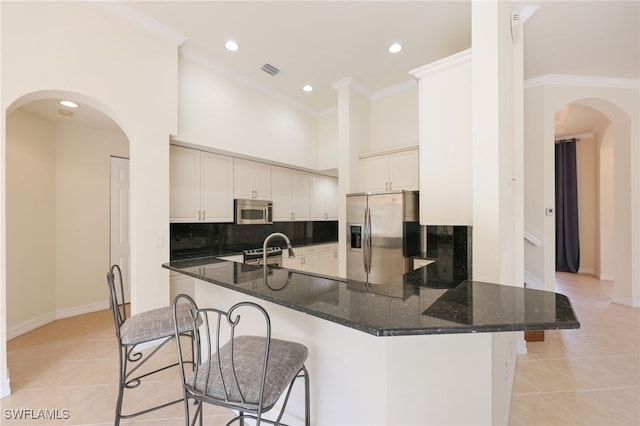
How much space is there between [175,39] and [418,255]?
3909mm

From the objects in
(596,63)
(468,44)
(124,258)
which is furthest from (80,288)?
(596,63)

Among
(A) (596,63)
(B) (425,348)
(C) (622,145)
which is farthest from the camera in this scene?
(C) (622,145)

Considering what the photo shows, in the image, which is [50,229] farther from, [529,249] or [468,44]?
[529,249]

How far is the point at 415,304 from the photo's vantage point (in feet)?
3.50

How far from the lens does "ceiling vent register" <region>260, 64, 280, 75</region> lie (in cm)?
358

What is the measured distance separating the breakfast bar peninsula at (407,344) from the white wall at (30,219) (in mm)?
3500

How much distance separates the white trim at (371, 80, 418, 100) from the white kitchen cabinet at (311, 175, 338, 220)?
1869 mm

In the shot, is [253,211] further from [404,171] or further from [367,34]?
[367,34]

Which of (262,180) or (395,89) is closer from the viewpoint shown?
(395,89)

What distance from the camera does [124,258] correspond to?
4.11 meters

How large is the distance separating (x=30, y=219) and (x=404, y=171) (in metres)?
4.82

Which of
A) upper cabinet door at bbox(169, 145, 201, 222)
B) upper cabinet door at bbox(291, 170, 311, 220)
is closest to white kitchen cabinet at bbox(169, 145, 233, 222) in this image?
upper cabinet door at bbox(169, 145, 201, 222)

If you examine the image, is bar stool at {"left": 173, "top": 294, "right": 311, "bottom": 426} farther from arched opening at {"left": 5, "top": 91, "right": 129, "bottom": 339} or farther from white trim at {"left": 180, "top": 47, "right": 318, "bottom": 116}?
white trim at {"left": 180, "top": 47, "right": 318, "bottom": 116}

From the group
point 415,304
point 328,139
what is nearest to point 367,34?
point 328,139
